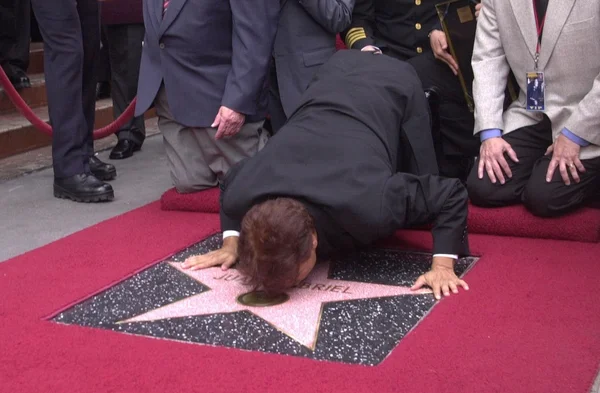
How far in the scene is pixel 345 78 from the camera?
11.3 feet

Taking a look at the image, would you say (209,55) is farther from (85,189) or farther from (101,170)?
(101,170)

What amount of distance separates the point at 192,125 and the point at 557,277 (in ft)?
5.55

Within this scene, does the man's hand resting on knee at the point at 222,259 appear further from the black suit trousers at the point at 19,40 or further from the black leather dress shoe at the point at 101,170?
the black suit trousers at the point at 19,40

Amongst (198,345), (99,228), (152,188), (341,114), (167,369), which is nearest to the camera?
(167,369)

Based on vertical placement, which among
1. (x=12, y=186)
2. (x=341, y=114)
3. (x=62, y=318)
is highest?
(x=341, y=114)

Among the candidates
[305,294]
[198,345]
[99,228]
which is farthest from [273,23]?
[198,345]

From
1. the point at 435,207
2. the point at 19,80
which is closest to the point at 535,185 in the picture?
the point at 435,207

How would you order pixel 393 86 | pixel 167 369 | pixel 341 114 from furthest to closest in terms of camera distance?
pixel 393 86
pixel 341 114
pixel 167 369

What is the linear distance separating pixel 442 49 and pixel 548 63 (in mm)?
693

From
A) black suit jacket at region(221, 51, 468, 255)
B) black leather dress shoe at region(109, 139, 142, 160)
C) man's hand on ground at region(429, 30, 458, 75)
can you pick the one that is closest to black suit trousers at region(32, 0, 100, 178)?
black leather dress shoe at region(109, 139, 142, 160)

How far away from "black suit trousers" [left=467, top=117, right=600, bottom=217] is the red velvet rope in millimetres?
2114

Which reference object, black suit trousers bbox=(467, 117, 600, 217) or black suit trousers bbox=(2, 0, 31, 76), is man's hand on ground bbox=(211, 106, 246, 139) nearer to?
black suit trousers bbox=(467, 117, 600, 217)

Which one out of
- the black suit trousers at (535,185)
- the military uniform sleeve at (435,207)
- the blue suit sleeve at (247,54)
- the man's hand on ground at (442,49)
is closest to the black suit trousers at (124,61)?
the blue suit sleeve at (247,54)

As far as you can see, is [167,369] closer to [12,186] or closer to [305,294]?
[305,294]
